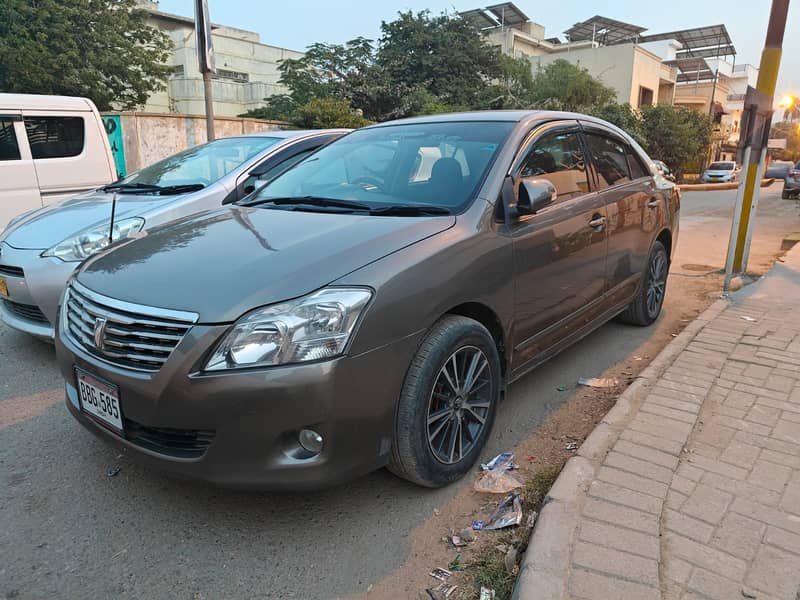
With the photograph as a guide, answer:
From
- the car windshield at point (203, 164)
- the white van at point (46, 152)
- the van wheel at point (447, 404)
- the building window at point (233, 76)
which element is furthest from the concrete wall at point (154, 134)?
the building window at point (233, 76)

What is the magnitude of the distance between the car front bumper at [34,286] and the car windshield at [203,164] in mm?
1381

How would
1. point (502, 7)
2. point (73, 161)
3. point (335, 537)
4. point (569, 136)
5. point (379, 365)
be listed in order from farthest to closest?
point (502, 7) → point (73, 161) → point (569, 136) → point (335, 537) → point (379, 365)

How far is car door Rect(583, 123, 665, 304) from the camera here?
13.3 feet

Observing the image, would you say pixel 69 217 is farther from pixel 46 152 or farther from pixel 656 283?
pixel 656 283

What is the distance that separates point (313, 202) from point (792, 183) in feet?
69.7

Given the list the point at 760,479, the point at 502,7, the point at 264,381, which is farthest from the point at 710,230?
the point at 502,7

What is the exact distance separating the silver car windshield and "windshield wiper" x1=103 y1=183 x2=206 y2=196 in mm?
49

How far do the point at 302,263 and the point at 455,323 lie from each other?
0.73 meters

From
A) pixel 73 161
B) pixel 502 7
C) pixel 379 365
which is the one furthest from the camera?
pixel 502 7

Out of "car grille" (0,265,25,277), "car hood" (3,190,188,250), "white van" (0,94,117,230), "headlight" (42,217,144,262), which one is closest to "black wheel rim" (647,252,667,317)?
"car hood" (3,190,188,250)

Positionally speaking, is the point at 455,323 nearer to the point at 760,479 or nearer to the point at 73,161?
the point at 760,479

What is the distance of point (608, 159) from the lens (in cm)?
430

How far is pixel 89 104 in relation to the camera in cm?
763

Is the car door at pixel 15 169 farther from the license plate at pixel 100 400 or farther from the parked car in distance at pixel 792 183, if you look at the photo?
the parked car in distance at pixel 792 183
